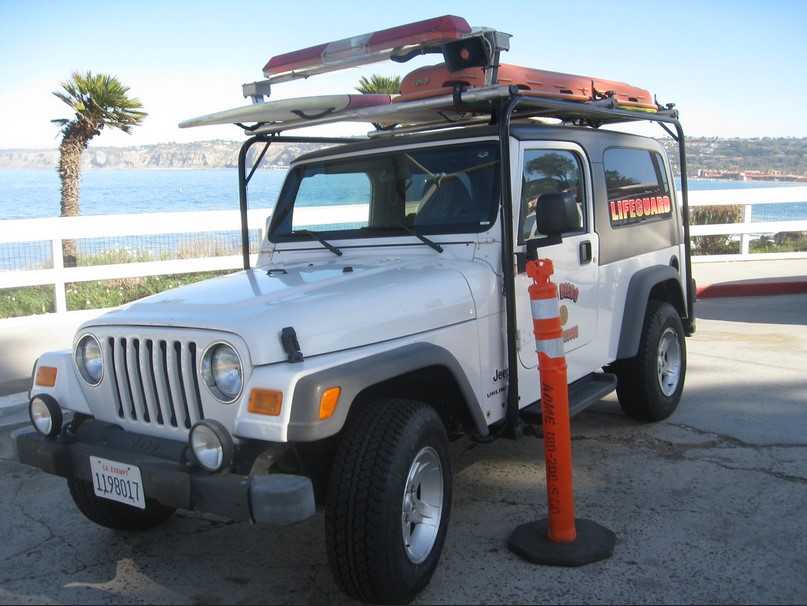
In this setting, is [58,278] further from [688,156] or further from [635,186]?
[688,156]

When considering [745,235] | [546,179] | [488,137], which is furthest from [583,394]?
[745,235]

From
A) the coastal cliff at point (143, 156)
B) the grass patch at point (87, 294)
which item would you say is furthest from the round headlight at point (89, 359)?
the coastal cliff at point (143, 156)

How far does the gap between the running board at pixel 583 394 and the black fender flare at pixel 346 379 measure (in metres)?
Result: 0.83

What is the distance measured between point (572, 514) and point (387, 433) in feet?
3.59

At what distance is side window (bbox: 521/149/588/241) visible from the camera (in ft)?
14.2

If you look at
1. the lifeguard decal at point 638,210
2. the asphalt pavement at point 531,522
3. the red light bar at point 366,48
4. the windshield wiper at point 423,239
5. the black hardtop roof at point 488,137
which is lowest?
the asphalt pavement at point 531,522

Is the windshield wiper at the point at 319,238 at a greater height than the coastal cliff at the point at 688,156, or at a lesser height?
lesser

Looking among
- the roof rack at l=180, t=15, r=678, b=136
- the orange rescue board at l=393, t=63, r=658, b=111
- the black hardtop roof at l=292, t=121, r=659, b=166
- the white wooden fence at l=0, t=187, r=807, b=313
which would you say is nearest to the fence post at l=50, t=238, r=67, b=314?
the white wooden fence at l=0, t=187, r=807, b=313

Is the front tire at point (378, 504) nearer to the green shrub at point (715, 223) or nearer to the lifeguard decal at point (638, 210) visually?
the lifeguard decal at point (638, 210)

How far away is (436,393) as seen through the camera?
3.83 metres

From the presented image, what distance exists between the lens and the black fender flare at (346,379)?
2947 millimetres

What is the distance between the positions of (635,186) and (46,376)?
3.89 m

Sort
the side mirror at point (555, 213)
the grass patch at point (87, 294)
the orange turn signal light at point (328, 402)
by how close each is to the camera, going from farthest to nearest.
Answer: the grass patch at point (87, 294)
the side mirror at point (555, 213)
the orange turn signal light at point (328, 402)

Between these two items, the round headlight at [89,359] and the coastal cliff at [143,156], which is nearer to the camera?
the round headlight at [89,359]
